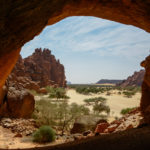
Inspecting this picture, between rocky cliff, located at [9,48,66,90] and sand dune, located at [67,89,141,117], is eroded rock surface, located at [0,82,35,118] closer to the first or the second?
sand dune, located at [67,89,141,117]

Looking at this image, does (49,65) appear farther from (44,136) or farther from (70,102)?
(44,136)

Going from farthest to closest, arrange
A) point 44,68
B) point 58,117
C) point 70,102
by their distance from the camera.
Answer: point 44,68, point 70,102, point 58,117

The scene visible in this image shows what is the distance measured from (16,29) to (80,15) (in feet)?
14.1

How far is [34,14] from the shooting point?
4.55 meters

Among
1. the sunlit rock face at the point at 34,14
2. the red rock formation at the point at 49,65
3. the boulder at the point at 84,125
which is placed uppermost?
the red rock formation at the point at 49,65

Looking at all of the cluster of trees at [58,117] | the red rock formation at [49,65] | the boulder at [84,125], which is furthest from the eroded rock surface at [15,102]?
the red rock formation at [49,65]

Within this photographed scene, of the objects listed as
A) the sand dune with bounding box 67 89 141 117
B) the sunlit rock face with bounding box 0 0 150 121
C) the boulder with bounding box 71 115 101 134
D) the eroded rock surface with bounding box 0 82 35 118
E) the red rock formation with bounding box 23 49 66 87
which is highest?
the red rock formation with bounding box 23 49 66 87

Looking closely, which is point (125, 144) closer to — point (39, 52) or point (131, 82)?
point (39, 52)

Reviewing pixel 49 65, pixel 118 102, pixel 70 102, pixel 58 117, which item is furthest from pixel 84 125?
pixel 49 65

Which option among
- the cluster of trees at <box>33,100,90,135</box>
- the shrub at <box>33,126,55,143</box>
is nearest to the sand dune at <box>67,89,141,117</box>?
the cluster of trees at <box>33,100,90,135</box>

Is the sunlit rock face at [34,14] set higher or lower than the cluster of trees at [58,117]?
higher

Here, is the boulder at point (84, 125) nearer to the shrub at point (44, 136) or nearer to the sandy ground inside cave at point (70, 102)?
the sandy ground inside cave at point (70, 102)

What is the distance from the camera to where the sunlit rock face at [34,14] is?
414 cm

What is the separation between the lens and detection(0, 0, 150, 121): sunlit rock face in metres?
4.14
